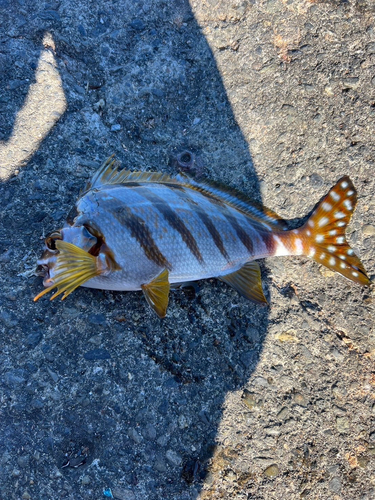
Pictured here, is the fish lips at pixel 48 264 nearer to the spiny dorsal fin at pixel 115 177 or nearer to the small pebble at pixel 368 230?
the spiny dorsal fin at pixel 115 177

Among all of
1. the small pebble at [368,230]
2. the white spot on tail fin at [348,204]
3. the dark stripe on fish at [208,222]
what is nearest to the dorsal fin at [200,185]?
the dark stripe on fish at [208,222]

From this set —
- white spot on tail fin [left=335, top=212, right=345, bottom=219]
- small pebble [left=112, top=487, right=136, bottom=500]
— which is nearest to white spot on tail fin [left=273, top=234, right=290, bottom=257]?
white spot on tail fin [left=335, top=212, right=345, bottom=219]

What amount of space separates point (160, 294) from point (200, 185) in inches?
29.2

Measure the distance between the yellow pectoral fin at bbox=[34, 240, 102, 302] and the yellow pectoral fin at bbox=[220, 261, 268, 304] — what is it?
0.78m

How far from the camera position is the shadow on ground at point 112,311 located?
6.31 feet

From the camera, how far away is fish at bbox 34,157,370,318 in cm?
192

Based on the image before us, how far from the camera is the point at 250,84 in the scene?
2695 millimetres

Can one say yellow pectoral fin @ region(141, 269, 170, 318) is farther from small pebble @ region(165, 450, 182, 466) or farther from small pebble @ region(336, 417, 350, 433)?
small pebble @ region(336, 417, 350, 433)

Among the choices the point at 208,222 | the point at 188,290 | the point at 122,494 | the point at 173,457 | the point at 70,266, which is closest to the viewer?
the point at 70,266

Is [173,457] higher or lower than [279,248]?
lower

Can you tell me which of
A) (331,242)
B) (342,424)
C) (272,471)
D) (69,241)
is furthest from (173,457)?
(331,242)

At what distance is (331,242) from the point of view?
232 cm

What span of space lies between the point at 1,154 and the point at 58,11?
111 cm

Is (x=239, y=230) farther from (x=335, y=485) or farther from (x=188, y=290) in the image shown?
(x=335, y=485)
